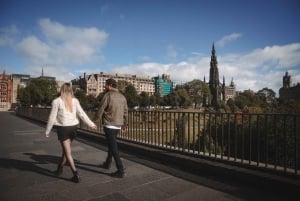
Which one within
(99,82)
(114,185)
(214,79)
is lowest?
(114,185)

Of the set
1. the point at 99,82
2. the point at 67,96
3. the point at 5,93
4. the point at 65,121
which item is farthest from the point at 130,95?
the point at 99,82

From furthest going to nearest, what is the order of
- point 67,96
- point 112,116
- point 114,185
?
point 112,116
point 67,96
point 114,185

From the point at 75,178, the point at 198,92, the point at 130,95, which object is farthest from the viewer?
the point at 198,92

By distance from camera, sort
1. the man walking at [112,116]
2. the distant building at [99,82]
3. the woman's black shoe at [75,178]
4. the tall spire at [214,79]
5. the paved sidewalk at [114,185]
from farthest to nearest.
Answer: the distant building at [99,82], the tall spire at [214,79], the man walking at [112,116], the woman's black shoe at [75,178], the paved sidewalk at [114,185]

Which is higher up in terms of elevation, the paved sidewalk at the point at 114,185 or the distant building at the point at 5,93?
the distant building at the point at 5,93

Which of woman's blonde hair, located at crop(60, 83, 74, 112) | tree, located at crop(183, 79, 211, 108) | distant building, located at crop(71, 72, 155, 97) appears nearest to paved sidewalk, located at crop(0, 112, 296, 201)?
woman's blonde hair, located at crop(60, 83, 74, 112)

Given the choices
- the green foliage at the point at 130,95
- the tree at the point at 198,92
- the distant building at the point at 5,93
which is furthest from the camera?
the distant building at the point at 5,93

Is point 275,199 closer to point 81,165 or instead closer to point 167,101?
point 81,165

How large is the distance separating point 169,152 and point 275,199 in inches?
112

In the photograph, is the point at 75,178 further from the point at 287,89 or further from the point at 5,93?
the point at 287,89

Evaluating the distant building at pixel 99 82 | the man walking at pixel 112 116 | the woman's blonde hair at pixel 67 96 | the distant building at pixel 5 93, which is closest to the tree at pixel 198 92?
the distant building at pixel 99 82

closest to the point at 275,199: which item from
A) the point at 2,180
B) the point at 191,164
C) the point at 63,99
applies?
the point at 191,164

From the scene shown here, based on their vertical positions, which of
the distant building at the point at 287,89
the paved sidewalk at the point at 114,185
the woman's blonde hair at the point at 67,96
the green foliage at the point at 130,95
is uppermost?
the distant building at the point at 287,89

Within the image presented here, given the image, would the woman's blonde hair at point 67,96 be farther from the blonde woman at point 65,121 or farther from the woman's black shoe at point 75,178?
the woman's black shoe at point 75,178
